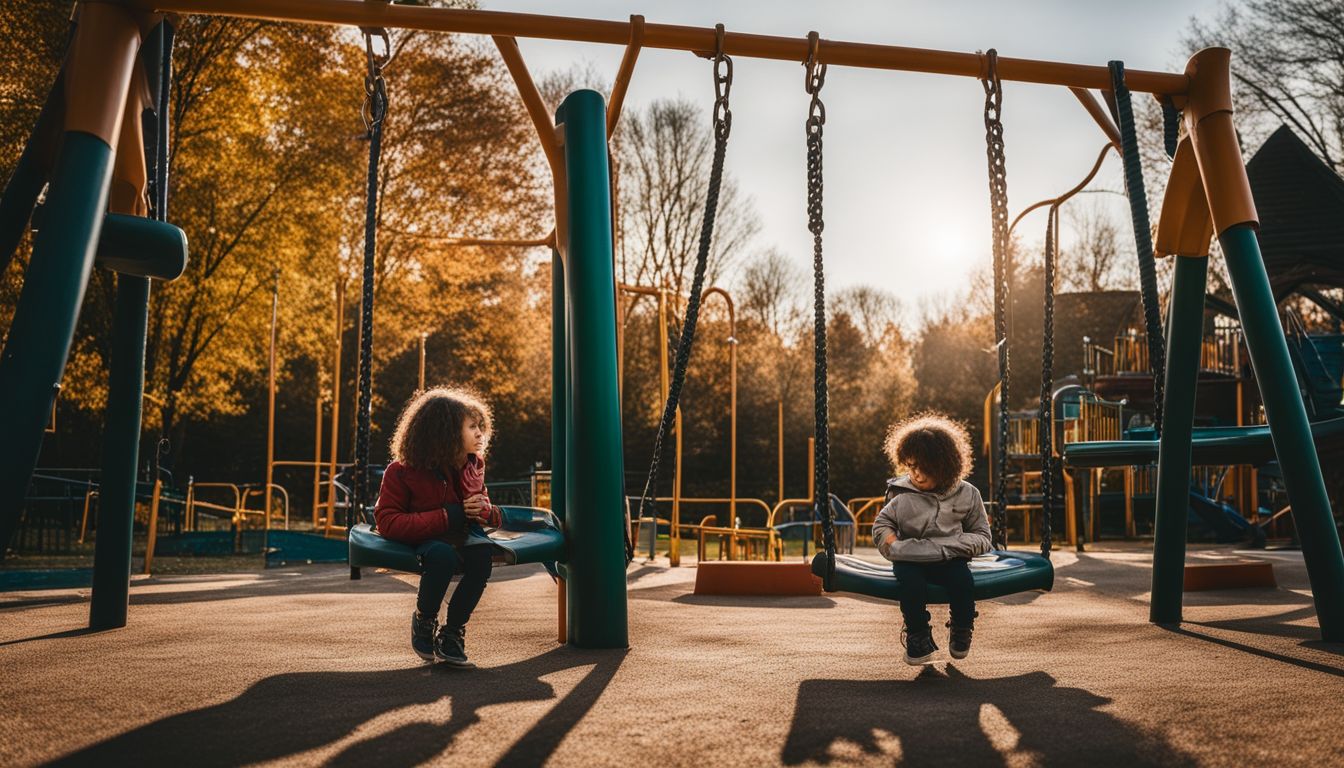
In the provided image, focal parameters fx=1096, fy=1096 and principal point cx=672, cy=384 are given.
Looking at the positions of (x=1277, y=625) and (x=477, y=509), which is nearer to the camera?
(x=477, y=509)

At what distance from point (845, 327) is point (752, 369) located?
753cm

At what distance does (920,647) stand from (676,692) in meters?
0.98

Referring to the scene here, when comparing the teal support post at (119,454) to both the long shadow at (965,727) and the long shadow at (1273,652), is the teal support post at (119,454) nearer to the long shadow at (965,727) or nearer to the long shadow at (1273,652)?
the long shadow at (965,727)

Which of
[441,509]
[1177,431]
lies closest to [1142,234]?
[1177,431]

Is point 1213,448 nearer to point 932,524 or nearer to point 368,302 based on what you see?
point 932,524

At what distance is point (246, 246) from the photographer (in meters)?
18.5

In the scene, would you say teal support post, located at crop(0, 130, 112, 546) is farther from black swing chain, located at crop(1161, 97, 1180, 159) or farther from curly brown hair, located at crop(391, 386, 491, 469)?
black swing chain, located at crop(1161, 97, 1180, 159)

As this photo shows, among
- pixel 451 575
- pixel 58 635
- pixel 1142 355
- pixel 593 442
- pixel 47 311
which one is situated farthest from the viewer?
pixel 1142 355

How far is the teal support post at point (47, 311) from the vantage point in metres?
3.00

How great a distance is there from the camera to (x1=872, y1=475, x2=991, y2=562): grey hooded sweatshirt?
3811 mm

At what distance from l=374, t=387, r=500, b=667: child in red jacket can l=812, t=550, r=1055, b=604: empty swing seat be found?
123 centimetres

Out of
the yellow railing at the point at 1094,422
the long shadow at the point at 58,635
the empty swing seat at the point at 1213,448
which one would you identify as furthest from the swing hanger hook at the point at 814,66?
the yellow railing at the point at 1094,422

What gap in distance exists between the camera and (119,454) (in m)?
4.70

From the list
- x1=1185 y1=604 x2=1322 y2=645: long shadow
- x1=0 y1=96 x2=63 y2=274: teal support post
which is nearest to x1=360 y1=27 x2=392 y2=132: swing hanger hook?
x1=0 y1=96 x2=63 y2=274: teal support post
